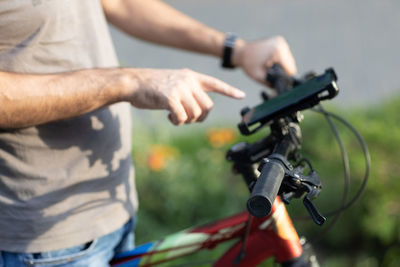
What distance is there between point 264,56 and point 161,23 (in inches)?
19.3

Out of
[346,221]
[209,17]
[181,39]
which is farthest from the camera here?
[209,17]

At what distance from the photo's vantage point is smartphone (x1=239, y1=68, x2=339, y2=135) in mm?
1335

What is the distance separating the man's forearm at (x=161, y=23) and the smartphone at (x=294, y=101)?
0.67 m

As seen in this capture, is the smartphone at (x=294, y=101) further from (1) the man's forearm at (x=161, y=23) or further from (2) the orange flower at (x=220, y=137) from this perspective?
(2) the orange flower at (x=220, y=137)

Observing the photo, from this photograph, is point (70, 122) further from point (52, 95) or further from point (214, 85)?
point (214, 85)

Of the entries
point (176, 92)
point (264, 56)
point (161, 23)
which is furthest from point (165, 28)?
point (176, 92)

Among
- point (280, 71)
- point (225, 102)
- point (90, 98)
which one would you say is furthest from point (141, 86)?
point (225, 102)

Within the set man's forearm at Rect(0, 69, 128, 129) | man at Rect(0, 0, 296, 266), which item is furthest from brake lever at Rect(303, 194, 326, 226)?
man's forearm at Rect(0, 69, 128, 129)

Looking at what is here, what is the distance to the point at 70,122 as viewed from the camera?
1.58 m

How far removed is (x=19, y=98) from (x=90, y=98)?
7.4 inches

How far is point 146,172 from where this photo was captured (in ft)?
11.0

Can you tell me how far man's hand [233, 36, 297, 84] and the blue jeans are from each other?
2.55 ft

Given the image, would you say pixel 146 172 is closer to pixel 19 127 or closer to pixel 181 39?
pixel 181 39

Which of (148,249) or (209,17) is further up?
(148,249)
